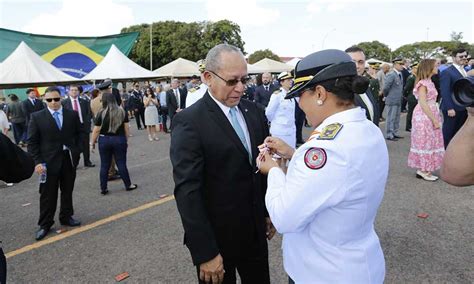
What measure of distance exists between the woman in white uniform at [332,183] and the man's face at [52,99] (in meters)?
4.02

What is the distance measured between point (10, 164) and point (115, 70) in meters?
14.1

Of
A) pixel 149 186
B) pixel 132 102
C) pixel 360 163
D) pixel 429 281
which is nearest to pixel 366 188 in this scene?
pixel 360 163

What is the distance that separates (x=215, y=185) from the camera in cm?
210

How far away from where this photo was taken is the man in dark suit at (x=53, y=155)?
4.48 meters

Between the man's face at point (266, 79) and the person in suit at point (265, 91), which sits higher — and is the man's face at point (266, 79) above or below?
above

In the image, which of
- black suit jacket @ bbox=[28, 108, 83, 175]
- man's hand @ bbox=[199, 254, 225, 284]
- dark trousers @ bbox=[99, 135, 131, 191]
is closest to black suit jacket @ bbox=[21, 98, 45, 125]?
dark trousers @ bbox=[99, 135, 131, 191]

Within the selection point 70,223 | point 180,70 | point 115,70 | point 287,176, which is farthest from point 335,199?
point 180,70

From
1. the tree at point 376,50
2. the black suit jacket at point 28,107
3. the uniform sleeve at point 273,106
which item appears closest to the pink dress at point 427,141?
the uniform sleeve at point 273,106

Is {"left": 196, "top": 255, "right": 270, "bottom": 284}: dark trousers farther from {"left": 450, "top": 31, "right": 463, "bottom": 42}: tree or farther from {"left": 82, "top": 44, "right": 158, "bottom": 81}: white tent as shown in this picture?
{"left": 450, "top": 31, "right": 463, "bottom": 42}: tree

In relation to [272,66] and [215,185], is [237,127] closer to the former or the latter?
[215,185]

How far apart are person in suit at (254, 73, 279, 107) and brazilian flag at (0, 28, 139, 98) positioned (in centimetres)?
1201

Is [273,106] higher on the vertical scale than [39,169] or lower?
higher

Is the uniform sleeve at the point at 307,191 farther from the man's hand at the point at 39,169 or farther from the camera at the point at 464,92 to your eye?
the man's hand at the point at 39,169

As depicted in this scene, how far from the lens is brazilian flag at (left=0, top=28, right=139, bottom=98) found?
623 inches
